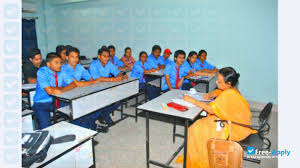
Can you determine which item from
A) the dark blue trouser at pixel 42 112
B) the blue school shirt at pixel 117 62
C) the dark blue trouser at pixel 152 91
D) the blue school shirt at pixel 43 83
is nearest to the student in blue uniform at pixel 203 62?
the dark blue trouser at pixel 152 91

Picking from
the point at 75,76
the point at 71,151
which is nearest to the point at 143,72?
the point at 75,76

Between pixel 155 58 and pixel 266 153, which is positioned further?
pixel 155 58

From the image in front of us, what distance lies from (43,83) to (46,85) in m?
0.04

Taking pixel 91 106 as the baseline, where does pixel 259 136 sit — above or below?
below

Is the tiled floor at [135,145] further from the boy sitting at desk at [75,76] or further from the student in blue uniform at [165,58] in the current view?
the student in blue uniform at [165,58]

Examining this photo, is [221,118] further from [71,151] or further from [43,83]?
[43,83]

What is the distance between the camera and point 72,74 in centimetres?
287

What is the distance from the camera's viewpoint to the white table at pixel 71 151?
1347mm

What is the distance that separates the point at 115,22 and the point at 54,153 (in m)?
5.24

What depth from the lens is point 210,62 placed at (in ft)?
15.5

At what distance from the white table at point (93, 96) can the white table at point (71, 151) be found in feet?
1.67

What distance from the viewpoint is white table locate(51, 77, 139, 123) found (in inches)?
88.6

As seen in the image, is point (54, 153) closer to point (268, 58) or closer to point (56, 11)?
point (268, 58)
